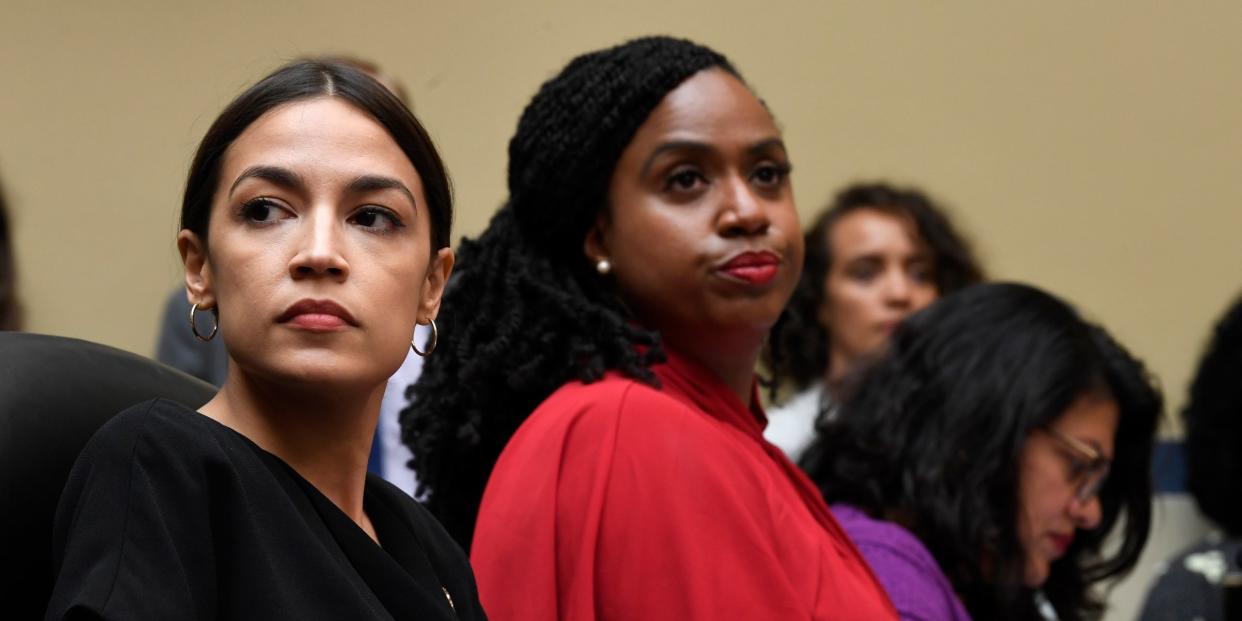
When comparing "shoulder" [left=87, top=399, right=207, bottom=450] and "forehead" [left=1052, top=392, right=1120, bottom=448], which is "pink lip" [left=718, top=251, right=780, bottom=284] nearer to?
"forehead" [left=1052, top=392, right=1120, bottom=448]

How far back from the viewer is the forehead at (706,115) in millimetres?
2264

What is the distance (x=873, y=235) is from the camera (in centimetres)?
406

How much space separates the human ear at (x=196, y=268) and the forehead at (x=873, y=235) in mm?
2660

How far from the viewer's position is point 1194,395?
13.5 ft

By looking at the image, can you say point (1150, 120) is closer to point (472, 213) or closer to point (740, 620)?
point (472, 213)

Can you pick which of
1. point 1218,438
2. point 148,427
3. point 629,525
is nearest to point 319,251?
point 148,427

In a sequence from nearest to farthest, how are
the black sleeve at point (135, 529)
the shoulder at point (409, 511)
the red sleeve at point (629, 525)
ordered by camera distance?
the black sleeve at point (135, 529)
the shoulder at point (409, 511)
the red sleeve at point (629, 525)

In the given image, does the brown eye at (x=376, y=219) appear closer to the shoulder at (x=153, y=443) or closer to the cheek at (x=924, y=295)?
the shoulder at (x=153, y=443)

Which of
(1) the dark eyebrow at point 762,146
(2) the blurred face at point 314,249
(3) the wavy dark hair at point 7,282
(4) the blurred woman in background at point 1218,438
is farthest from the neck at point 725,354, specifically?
(4) the blurred woman in background at point 1218,438

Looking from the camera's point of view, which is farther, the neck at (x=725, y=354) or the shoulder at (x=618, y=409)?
the neck at (x=725, y=354)

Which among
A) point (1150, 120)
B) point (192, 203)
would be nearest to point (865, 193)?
point (1150, 120)

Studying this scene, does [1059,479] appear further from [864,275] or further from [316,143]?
[316,143]

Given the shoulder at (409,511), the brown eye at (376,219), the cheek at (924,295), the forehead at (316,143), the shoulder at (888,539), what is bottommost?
the shoulder at (888,539)

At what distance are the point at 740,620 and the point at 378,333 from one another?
0.63 metres
